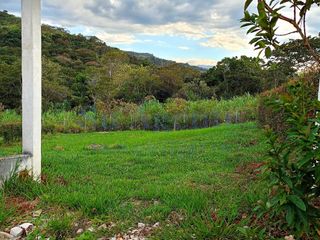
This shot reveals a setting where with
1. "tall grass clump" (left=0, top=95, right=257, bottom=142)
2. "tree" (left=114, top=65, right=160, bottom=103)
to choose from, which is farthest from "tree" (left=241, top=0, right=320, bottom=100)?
"tree" (left=114, top=65, right=160, bottom=103)

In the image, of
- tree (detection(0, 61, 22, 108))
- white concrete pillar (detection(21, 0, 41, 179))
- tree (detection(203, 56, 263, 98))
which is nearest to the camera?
white concrete pillar (detection(21, 0, 41, 179))

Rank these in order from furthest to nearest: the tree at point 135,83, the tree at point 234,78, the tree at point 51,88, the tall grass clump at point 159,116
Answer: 1. the tree at point 135,83
2. the tree at point 234,78
3. the tree at point 51,88
4. the tall grass clump at point 159,116

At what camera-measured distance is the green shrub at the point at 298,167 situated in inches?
77.9

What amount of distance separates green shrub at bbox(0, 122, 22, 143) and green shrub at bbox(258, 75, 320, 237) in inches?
492

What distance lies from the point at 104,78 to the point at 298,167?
23.2 meters

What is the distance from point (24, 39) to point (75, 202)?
6.71 feet

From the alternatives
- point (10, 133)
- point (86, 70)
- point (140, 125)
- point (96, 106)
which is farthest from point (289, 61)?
point (86, 70)

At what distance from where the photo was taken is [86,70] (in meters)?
28.8

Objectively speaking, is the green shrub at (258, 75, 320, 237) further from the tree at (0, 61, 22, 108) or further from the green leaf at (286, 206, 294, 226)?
the tree at (0, 61, 22, 108)

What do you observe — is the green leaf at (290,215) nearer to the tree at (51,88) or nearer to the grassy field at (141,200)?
the grassy field at (141,200)

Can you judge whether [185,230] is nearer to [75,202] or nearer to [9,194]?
[75,202]

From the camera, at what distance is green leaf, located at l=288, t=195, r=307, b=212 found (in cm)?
198

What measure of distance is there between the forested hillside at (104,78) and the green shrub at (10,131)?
792 cm

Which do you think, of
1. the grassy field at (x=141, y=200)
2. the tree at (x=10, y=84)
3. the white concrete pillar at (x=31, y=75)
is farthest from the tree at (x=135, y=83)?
the white concrete pillar at (x=31, y=75)
